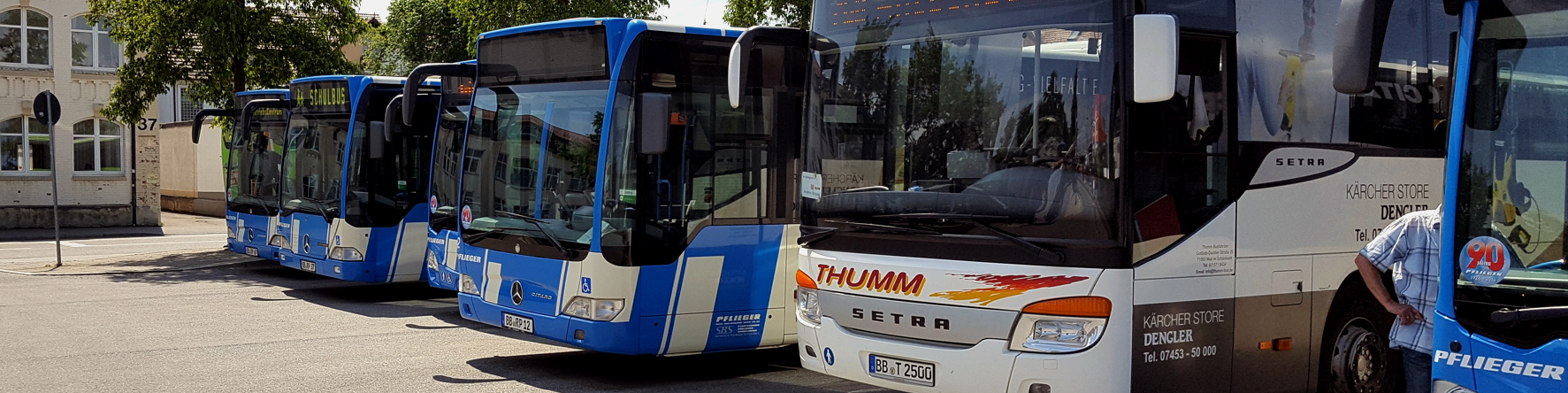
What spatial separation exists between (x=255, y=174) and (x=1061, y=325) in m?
12.8

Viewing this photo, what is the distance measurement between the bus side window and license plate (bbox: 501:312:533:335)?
177 inches

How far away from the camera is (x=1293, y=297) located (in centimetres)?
693

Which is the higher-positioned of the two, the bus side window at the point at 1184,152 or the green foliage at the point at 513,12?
the green foliage at the point at 513,12

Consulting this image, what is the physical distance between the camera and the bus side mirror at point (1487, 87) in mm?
4738

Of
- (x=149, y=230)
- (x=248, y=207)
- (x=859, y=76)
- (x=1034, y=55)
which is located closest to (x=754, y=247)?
(x=859, y=76)

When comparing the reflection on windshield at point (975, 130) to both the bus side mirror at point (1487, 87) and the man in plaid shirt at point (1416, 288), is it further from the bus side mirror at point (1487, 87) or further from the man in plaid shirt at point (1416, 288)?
the bus side mirror at point (1487, 87)

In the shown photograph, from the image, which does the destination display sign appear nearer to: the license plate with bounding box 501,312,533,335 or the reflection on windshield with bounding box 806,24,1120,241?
the license plate with bounding box 501,312,533,335

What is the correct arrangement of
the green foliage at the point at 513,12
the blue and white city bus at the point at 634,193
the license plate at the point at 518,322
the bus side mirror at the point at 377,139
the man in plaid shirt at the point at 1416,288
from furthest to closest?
1. the green foliage at the point at 513,12
2. the bus side mirror at the point at 377,139
3. the license plate at the point at 518,322
4. the blue and white city bus at the point at 634,193
5. the man in plaid shirt at the point at 1416,288

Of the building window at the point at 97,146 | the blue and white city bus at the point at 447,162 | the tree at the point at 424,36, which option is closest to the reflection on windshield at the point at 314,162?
the blue and white city bus at the point at 447,162

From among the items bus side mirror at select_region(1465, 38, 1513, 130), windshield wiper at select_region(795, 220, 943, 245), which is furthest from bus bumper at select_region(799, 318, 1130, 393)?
bus side mirror at select_region(1465, 38, 1513, 130)

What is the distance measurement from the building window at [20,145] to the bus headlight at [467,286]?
80.9 ft

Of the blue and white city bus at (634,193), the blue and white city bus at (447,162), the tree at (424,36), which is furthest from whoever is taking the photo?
the tree at (424,36)

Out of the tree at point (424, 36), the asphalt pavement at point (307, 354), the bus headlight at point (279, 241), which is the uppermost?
the tree at point (424, 36)

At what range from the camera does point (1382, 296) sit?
19.1ft
